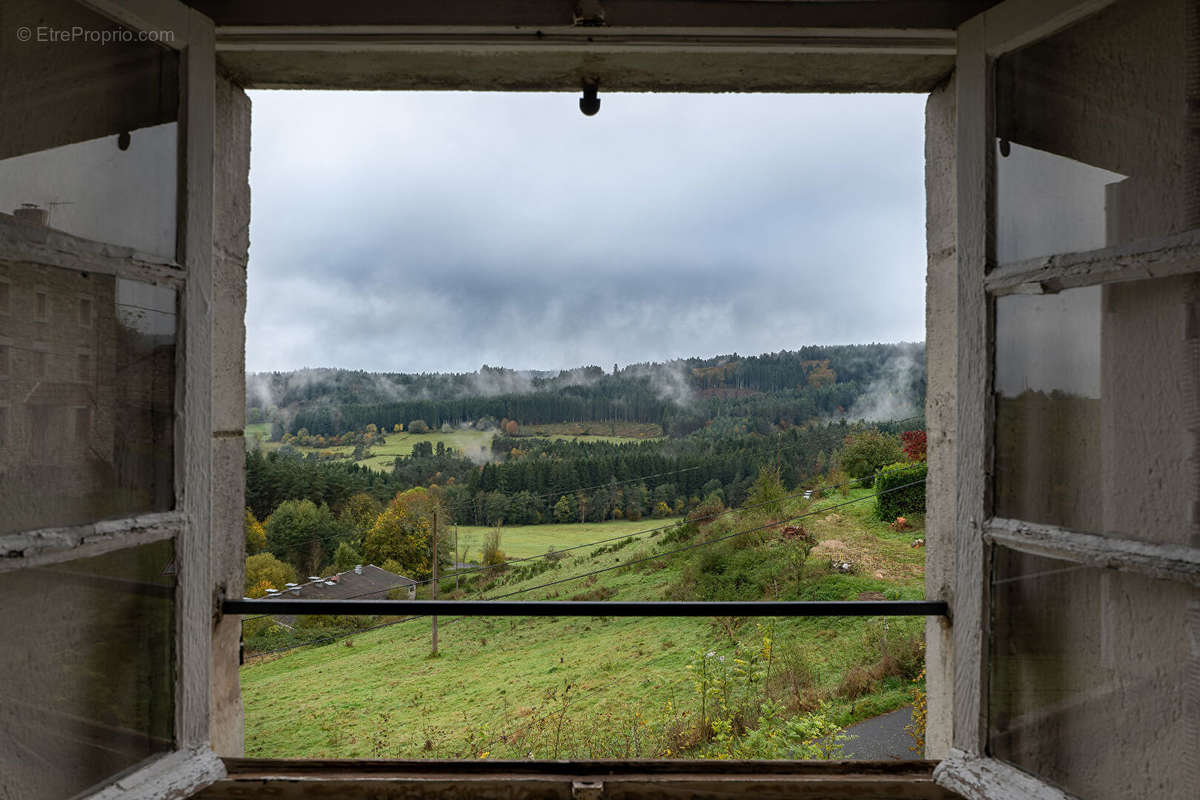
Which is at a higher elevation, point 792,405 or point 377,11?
point 377,11

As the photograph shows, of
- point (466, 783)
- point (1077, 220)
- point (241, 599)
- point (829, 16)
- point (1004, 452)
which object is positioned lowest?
point (466, 783)

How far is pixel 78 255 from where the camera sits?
2.68 ft

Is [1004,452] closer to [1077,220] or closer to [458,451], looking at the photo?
[1077,220]

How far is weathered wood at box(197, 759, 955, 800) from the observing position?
3.24ft

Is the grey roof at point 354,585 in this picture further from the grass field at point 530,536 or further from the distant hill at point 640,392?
the distant hill at point 640,392

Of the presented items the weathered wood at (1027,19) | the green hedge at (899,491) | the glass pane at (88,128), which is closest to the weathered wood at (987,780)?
the weathered wood at (1027,19)

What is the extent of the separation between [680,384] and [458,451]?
974 millimetres

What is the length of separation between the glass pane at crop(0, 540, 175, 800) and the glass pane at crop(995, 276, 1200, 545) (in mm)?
1326

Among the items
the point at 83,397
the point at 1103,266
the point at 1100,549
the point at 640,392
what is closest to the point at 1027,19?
the point at 1103,266

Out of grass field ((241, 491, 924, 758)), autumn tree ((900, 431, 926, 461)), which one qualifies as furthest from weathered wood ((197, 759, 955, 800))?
autumn tree ((900, 431, 926, 461))

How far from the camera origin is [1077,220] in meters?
0.85

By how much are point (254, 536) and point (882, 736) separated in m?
3.28

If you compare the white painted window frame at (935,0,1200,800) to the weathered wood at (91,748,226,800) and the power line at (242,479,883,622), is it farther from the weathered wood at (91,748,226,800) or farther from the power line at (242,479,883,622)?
the power line at (242,479,883,622)

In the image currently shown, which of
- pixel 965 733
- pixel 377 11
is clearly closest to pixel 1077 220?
pixel 965 733
